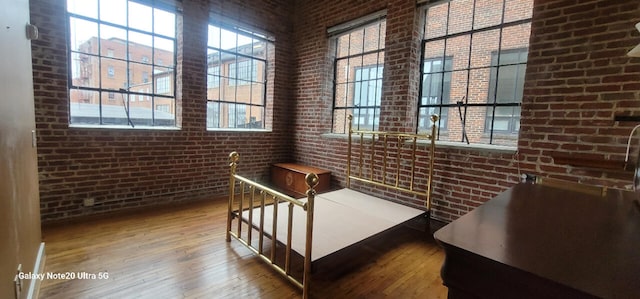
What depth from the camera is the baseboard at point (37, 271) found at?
5.42ft

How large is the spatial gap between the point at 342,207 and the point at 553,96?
2097 mm

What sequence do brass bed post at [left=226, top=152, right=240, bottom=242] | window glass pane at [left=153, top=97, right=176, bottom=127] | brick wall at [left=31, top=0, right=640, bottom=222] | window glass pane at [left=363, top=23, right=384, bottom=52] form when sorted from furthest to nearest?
window glass pane at [left=363, top=23, right=384, bottom=52] → window glass pane at [left=153, top=97, right=176, bottom=127] → brass bed post at [left=226, top=152, right=240, bottom=242] → brick wall at [left=31, top=0, right=640, bottom=222]

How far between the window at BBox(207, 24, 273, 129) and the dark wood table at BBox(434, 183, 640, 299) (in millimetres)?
3718

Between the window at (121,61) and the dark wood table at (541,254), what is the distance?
11.9 ft

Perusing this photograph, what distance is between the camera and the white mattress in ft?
7.04

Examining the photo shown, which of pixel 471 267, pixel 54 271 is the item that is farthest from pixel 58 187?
pixel 471 267

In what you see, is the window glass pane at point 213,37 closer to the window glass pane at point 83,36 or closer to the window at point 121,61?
the window at point 121,61

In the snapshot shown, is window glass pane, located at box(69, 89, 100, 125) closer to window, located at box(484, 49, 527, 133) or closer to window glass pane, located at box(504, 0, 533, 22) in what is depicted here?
window, located at box(484, 49, 527, 133)

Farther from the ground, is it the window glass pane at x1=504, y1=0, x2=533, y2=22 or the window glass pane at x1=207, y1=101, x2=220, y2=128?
the window glass pane at x1=504, y1=0, x2=533, y2=22

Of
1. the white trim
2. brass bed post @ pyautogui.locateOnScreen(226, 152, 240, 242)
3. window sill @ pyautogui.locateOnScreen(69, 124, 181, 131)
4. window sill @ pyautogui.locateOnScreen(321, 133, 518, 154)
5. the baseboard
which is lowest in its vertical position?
the baseboard

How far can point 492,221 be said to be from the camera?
1034 mm

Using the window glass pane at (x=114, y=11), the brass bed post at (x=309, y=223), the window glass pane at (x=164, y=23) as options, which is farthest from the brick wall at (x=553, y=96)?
the window glass pane at (x=114, y=11)

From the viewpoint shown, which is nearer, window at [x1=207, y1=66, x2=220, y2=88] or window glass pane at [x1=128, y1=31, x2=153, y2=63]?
window glass pane at [x1=128, y1=31, x2=153, y2=63]

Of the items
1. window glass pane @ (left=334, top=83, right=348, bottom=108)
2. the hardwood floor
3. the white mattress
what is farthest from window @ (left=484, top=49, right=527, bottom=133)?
window glass pane @ (left=334, top=83, right=348, bottom=108)
